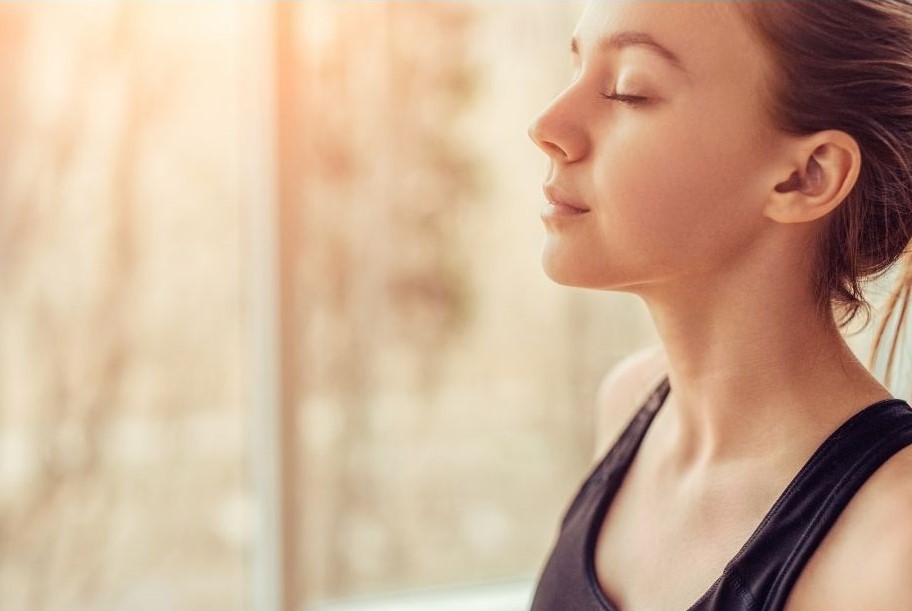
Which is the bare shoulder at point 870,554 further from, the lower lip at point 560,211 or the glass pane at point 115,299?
the glass pane at point 115,299

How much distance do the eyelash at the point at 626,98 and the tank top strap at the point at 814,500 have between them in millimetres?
319

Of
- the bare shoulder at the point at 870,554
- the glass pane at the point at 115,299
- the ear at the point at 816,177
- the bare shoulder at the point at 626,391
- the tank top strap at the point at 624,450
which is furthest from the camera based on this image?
the glass pane at the point at 115,299

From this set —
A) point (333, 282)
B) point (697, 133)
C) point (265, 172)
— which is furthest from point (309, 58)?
point (697, 133)

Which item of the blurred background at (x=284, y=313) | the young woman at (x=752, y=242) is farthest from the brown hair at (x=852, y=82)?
the blurred background at (x=284, y=313)

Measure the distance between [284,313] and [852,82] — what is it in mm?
1575

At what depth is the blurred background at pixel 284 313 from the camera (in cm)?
214

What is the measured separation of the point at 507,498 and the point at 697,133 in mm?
1891

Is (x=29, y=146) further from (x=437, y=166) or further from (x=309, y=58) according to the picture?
(x=437, y=166)

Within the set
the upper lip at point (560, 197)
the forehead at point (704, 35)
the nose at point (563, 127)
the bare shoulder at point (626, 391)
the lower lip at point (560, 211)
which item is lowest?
the bare shoulder at point (626, 391)

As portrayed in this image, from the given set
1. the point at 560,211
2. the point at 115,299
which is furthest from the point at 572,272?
the point at 115,299

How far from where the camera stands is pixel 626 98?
34.1 inches

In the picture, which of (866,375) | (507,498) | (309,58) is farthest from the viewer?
(507,498)

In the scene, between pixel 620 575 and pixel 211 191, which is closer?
pixel 620 575

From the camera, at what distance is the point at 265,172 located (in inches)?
86.3
